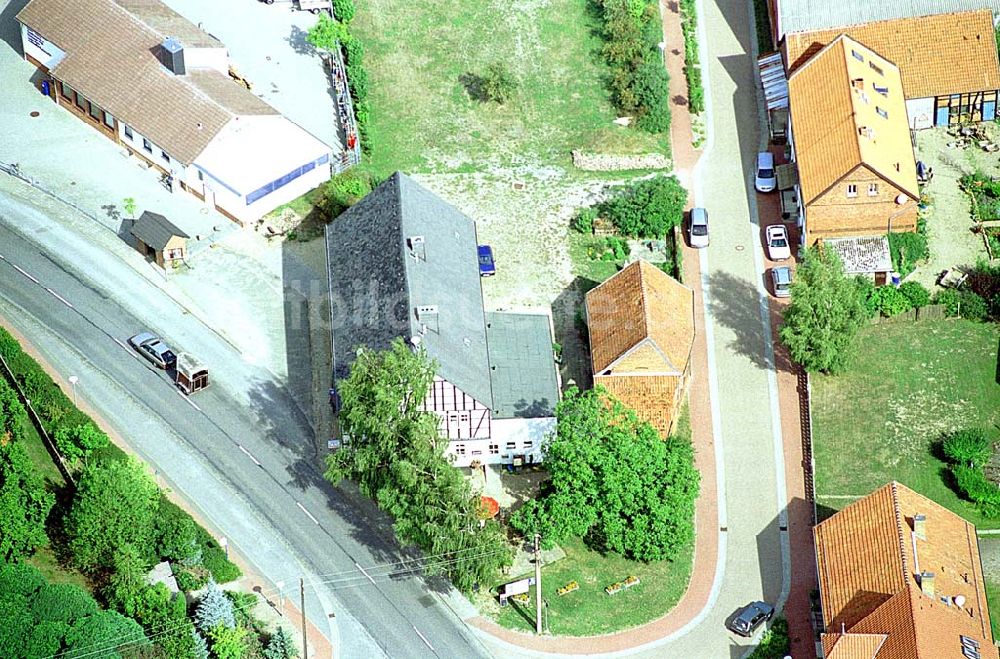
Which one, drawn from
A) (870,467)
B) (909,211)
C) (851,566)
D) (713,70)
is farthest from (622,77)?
(851,566)

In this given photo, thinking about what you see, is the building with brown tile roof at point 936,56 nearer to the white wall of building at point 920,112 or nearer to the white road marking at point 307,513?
the white wall of building at point 920,112

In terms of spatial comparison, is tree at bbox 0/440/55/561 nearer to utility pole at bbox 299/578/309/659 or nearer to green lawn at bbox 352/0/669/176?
utility pole at bbox 299/578/309/659

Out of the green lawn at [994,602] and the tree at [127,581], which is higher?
the tree at [127,581]

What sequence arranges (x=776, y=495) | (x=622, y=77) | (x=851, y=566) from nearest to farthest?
(x=851, y=566) < (x=776, y=495) < (x=622, y=77)

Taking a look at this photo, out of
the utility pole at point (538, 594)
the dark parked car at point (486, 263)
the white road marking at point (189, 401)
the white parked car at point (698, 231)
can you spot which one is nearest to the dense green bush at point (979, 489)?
the white parked car at point (698, 231)

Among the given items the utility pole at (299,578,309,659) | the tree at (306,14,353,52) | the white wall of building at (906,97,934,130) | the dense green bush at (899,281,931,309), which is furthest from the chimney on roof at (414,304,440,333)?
the white wall of building at (906,97,934,130)

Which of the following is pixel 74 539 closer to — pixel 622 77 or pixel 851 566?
pixel 851 566
